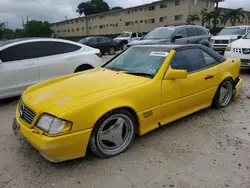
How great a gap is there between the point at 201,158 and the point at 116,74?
164cm

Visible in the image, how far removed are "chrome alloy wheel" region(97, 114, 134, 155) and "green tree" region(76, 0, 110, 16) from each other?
7642 cm

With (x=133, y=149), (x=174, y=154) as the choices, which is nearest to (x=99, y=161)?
(x=133, y=149)

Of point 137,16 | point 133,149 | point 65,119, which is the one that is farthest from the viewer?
point 137,16

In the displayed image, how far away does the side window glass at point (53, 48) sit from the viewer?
17.4ft

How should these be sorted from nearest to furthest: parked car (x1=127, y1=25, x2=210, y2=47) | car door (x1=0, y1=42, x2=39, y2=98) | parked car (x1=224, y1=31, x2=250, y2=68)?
car door (x1=0, y1=42, x2=39, y2=98), parked car (x1=224, y1=31, x2=250, y2=68), parked car (x1=127, y1=25, x2=210, y2=47)

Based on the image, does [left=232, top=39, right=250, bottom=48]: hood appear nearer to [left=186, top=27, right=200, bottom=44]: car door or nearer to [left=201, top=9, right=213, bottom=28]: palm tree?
[left=186, top=27, right=200, bottom=44]: car door

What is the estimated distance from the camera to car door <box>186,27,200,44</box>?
32.8 feet

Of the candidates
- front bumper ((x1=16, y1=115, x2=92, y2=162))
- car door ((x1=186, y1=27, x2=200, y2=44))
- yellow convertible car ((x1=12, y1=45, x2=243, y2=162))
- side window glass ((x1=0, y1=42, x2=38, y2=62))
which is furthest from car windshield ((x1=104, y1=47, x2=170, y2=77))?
car door ((x1=186, y1=27, x2=200, y2=44))

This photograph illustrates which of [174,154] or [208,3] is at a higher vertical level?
[208,3]

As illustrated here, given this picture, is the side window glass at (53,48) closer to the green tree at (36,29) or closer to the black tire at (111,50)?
the black tire at (111,50)

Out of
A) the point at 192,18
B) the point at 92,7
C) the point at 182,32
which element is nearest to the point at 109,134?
the point at 182,32

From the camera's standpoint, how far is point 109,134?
272 centimetres

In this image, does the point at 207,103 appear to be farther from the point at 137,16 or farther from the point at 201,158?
the point at 137,16

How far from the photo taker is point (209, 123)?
3.69 meters
